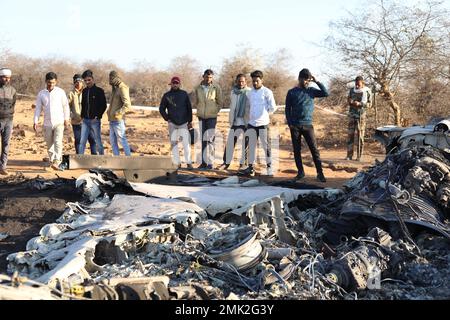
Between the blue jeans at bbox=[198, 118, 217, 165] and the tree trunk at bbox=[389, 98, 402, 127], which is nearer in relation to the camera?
the blue jeans at bbox=[198, 118, 217, 165]

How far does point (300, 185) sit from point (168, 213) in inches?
124

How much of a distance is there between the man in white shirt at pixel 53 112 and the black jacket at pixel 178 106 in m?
1.88

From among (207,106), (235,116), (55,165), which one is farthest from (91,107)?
(235,116)

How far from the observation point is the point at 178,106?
37.2ft

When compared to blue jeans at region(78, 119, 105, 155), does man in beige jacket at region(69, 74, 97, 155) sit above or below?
above

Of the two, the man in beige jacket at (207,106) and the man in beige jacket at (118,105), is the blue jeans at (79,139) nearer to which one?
the man in beige jacket at (118,105)

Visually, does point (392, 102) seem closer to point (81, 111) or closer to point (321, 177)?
point (321, 177)

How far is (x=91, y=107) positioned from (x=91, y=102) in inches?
3.9

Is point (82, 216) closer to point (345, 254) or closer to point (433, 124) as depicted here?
point (345, 254)

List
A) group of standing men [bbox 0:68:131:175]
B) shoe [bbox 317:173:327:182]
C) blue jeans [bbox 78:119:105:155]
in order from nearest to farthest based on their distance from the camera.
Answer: shoe [bbox 317:173:327:182]
group of standing men [bbox 0:68:131:175]
blue jeans [bbox 78:119:105:155]

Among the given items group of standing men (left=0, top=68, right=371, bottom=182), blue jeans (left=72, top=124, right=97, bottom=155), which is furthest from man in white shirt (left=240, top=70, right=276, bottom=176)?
blue jeans (left=72, top=124, right=97, bottom=155)

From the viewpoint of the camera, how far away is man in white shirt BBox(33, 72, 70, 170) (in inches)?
435

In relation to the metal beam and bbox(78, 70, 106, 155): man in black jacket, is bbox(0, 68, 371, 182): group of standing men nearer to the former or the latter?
bbox(78, 70, 106, 155): man in black jacket

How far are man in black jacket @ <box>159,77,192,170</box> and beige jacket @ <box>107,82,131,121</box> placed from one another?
2.26 ft
